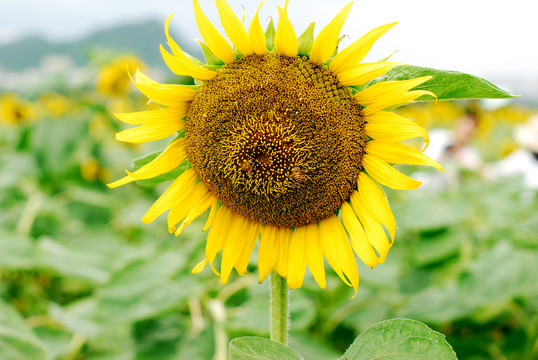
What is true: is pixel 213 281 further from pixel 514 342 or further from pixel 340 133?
pixel 514 342

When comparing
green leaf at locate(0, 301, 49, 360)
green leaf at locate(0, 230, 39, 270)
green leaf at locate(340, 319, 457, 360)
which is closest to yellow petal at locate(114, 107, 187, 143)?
green leaf at locate(340, 319, 457, 360)

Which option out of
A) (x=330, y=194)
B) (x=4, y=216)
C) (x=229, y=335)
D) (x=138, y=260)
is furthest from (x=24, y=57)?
(x=330, y=194)

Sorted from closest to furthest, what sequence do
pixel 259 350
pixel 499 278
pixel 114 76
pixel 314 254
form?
1. pixel 259 350
2. pixel 314 254
3. pixel 499 278
4. pixel 114 76

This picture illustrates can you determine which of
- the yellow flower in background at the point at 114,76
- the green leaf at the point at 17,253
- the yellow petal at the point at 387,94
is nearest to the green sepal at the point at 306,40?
the yellow petal at the point at 387,94

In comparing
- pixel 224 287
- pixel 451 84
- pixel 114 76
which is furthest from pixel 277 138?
pixel 114 76

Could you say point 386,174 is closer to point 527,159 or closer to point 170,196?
point 170,196

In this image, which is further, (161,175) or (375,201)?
(161,175)
